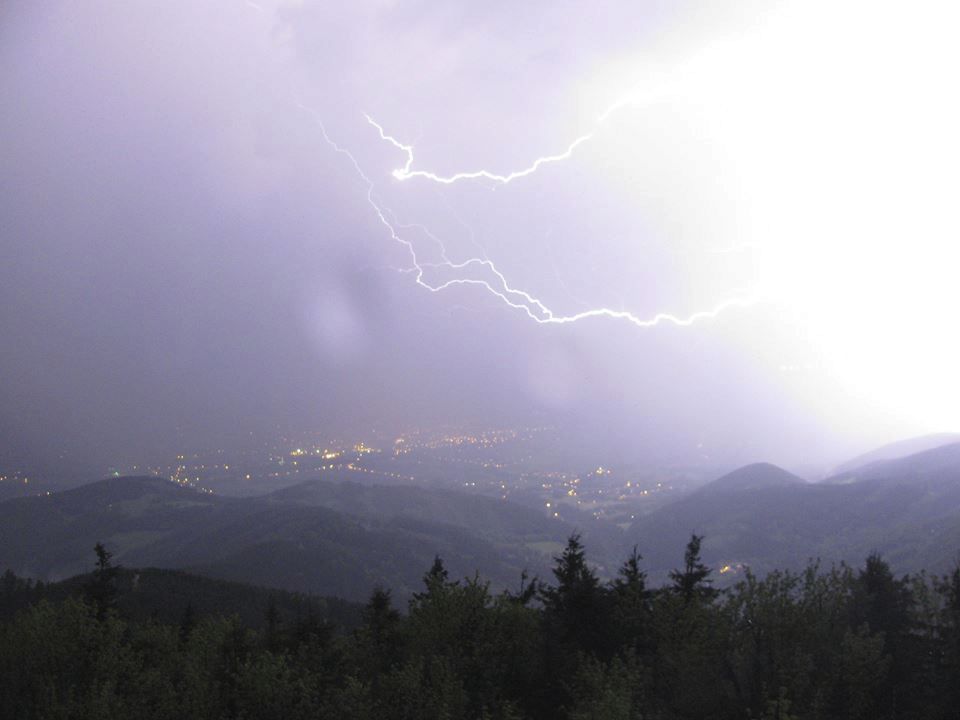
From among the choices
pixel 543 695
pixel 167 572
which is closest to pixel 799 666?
pixel 543 695

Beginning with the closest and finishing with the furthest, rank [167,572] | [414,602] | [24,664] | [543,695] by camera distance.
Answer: [543,695] < [24,664] < [414,602] < [167,572]

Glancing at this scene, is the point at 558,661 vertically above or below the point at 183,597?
above

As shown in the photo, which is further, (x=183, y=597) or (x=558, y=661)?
(x=183, y=597)

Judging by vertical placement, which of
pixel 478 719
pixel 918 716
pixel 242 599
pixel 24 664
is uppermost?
pixel 24 664

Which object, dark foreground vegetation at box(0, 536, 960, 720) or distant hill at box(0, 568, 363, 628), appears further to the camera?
distant hill at box(0, 568, 363, 628)

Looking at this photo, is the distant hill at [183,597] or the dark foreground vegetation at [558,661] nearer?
the dark foreground vegetation at [558,661]

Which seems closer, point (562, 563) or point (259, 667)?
point (259, 667)

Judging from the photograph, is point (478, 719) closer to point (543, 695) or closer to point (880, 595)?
point (543, 695)

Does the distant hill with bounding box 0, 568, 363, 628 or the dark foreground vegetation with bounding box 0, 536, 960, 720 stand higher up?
the dark foreground vegetation with bounding box 0, 536, 960, 720
